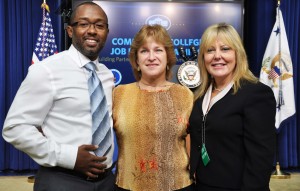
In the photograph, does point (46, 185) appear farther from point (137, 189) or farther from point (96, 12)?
point (96, 12)

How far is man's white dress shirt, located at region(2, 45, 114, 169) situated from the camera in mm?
1616

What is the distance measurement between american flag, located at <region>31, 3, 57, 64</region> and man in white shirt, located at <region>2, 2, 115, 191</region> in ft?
9.12

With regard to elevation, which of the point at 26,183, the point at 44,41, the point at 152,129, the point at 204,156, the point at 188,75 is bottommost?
the point at 26,183

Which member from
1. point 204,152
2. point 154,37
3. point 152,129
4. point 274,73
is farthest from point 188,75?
point 204,152

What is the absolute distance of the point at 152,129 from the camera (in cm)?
192

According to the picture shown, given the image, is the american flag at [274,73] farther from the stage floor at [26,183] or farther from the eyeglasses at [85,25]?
the eyeglasses at [85,25]

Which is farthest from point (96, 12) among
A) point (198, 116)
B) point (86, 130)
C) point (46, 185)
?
point (46, 185)

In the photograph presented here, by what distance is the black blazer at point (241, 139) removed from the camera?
5.40ft

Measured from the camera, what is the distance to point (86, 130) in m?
1.71

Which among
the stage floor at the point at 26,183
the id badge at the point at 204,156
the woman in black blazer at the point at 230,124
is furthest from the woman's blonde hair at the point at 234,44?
the stage floor at the point at 26,183

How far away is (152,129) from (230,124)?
16.3 inches

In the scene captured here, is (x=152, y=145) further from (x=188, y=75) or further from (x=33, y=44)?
(x=33, y=44)

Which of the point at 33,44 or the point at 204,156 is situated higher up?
the point at 33,44

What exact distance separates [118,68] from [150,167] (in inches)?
117
